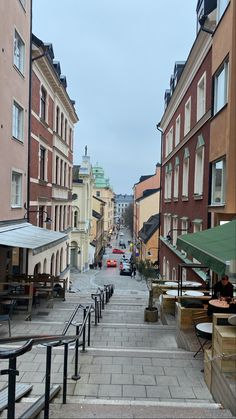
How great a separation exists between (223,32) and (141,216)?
147 feet

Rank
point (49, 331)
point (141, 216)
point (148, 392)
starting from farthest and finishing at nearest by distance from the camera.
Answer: point (141, 216) < point (49, 331) < point (148, 392)

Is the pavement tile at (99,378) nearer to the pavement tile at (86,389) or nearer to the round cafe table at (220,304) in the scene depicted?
the pavement tile at (86,389)

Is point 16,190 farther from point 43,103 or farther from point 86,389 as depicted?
point 86,389

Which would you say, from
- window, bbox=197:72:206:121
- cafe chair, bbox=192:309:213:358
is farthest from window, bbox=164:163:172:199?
cafe chair, bbox=192:309:213:358

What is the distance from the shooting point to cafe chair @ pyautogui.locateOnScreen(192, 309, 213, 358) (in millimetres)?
6786

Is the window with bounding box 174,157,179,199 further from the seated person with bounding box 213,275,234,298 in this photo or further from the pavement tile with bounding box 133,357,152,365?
the pavement tile with bounding box 133,357,152,365

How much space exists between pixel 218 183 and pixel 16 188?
8.34 metres

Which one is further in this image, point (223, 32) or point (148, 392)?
point (223, 32)

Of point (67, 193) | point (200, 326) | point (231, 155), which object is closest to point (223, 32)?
point (231, 155)

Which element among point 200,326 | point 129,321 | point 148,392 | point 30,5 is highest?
point 30,5

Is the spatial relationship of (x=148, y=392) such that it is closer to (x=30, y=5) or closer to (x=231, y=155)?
(x=231, y=155)

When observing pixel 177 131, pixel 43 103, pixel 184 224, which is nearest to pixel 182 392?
pixel 184 224

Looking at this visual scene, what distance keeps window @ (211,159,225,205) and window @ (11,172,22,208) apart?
25.1ft

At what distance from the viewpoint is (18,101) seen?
15.2 meters
